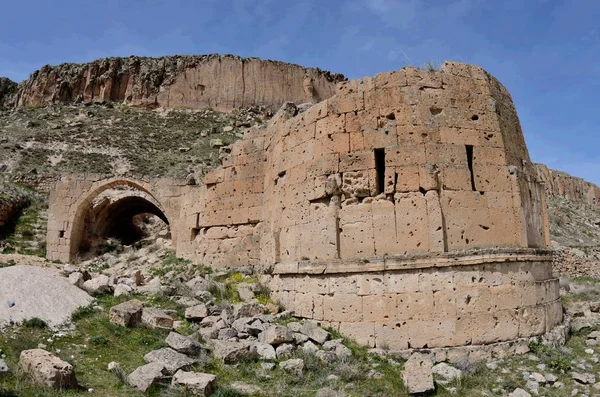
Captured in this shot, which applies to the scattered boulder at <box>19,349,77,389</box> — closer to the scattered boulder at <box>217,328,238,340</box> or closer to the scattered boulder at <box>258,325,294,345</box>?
the scattered boulder at <box>217,328,238,340</box>

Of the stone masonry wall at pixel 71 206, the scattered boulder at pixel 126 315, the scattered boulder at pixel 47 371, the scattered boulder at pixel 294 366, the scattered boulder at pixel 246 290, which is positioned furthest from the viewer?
the stone masonry wall at pixel 71 206

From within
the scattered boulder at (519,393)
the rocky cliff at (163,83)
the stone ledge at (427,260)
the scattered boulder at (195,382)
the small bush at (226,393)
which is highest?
the rocky cliff at (163,83)

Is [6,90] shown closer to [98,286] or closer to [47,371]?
[98,286]

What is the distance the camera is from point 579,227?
33719 millimetres

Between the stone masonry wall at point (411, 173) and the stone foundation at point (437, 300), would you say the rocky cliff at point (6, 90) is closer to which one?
the stone masonry wall at point (411, 173)

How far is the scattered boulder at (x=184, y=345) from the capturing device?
6402 millimetres

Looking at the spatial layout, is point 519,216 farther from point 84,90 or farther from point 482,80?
point 84,90

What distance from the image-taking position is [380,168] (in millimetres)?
7914

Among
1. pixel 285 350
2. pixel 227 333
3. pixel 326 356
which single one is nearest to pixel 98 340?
pixel 227 333

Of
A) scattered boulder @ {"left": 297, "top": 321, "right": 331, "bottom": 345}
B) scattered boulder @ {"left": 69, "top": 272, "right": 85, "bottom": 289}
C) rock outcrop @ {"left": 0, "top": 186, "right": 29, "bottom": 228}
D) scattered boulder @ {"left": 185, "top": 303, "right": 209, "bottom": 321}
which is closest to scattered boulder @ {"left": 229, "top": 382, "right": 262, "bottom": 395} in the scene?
scattered boulder @ {"left": 297, "top": 321, "right": 331, "bottom": 345}

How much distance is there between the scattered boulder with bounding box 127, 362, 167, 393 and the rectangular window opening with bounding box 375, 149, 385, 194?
429 centimetres

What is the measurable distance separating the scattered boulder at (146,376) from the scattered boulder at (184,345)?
701 millimetres

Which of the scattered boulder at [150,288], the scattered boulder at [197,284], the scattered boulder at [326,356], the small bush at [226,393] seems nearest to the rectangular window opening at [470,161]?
the scattered boulder at [326,356]

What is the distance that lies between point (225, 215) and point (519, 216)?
22.0 feet
